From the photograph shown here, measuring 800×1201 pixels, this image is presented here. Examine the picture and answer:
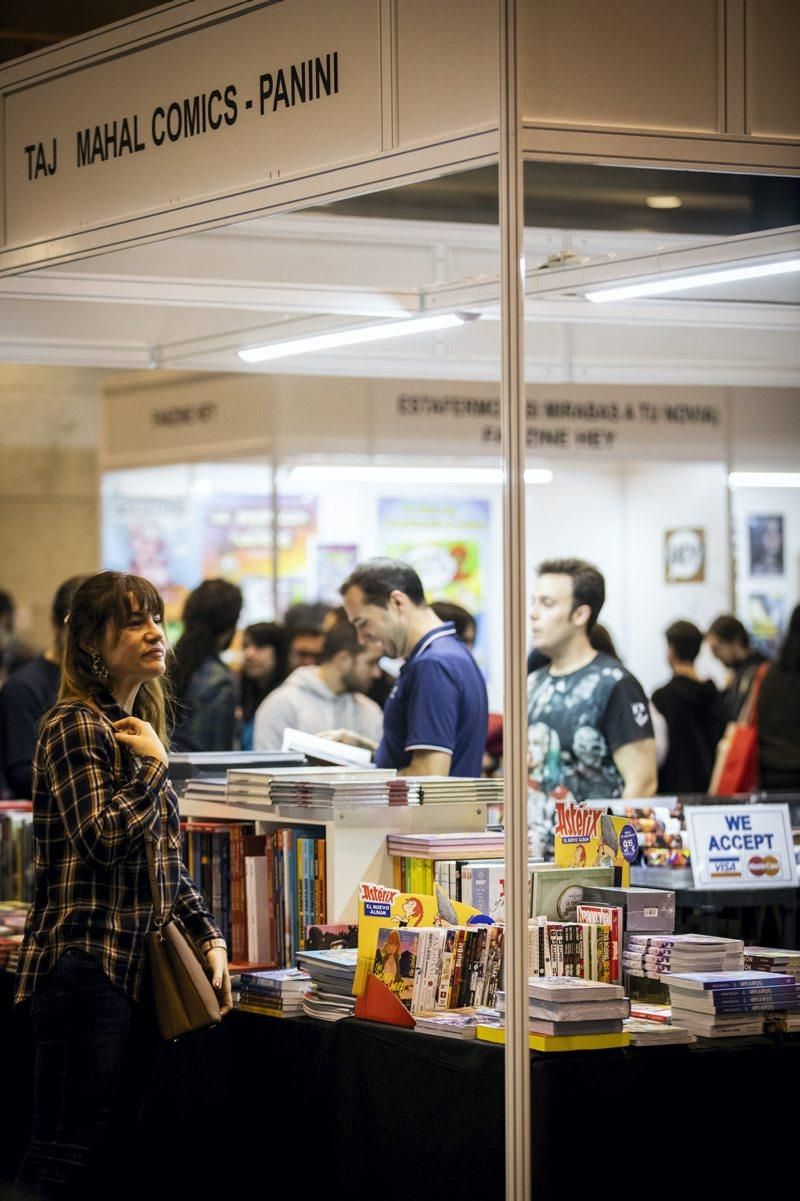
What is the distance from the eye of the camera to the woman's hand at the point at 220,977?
370cm

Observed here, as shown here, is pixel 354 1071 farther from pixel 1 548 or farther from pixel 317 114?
pixel 1 548

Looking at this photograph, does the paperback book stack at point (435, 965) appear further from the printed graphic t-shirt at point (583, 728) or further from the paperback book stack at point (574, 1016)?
the printed graphic t-shirt at point (583, 728)

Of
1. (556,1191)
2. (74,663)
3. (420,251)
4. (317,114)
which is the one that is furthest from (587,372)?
(556,1191)

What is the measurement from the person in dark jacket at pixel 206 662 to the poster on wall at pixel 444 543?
3046 millimetres

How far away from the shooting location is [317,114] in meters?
3.82

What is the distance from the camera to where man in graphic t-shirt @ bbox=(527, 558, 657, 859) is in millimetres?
5680

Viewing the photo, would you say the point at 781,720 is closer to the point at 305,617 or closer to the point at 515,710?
the point at 305,617

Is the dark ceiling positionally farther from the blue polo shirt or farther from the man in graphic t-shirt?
the blue polo shirt

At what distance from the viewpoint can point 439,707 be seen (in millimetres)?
4941

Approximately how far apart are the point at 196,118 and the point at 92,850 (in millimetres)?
1819

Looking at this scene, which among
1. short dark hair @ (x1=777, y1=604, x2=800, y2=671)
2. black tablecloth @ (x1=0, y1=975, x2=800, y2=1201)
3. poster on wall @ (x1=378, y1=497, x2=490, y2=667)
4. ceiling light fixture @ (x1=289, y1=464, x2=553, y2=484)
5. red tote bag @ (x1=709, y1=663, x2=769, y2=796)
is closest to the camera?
black tablecloth @ (x1=0, y1=975, x2=800, y2=1201)

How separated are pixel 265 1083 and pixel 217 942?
402mm

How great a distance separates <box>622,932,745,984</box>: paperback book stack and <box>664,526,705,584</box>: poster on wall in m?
6.60

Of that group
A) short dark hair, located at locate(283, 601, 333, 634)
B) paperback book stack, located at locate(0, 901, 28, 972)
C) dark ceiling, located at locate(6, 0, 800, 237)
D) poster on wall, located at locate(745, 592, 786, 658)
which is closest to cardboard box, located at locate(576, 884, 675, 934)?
paperback book stack, located at locate(0, 901, 28, 972)
